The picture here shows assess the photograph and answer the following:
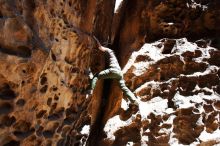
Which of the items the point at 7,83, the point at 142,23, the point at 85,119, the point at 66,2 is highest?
the point at 66,2

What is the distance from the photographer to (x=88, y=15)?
4578mm

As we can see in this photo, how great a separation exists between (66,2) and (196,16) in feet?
8.05

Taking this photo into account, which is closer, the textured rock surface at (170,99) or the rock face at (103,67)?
the rock face at (103,67)

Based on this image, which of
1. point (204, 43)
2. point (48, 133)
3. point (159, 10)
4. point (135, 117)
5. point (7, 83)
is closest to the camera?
point (7, 83)

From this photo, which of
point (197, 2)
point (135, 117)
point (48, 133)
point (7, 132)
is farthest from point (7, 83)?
point (197, 2)

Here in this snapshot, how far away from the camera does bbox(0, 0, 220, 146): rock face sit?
333cm

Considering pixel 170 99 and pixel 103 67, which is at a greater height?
pixel 103 67

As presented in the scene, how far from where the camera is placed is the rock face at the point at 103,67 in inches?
131

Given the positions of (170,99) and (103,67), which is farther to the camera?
(103,67)

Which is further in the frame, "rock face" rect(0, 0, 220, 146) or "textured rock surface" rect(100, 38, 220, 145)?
"textured rock surface" rect(100, 38, 220, 145)

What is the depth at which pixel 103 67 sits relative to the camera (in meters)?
5.35

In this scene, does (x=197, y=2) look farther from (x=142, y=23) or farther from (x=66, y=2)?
(x=66, y=2)

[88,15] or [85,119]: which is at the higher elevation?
[88,15]

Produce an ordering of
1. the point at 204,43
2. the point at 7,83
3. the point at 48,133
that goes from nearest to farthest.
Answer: the point at 7,83, the point at 48,133, the point at 204,43
